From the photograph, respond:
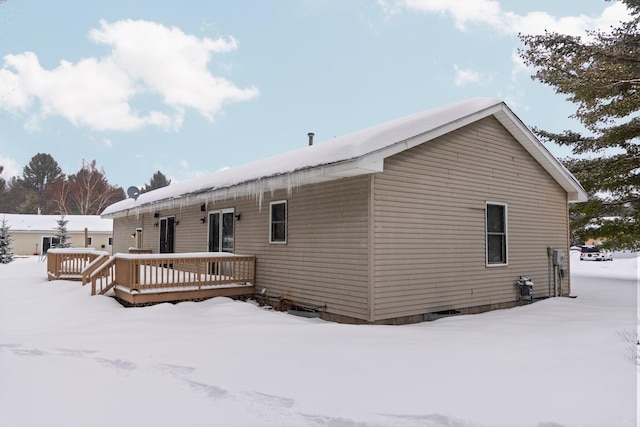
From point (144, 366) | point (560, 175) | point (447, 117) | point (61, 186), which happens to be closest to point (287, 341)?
point (144, 366)

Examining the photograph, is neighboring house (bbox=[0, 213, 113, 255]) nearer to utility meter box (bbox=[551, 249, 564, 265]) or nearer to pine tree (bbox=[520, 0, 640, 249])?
pine tree (bbox=[520, 0, 640, 249])

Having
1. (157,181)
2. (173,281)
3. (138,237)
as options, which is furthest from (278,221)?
(157,181)

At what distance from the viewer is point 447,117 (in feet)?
23.4

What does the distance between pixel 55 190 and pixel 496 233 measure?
46.0m

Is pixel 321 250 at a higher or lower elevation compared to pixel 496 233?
lower

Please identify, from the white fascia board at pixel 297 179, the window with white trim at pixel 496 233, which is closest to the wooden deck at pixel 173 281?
the white fascia board at pixel 297 179

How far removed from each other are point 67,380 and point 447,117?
650 centimetres

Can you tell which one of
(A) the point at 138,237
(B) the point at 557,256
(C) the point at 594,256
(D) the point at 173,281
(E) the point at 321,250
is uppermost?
(A) the point at 138,237

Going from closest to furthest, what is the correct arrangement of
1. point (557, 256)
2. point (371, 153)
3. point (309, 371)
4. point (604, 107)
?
point (309, 371), point (371, 153), point (557, 256), point (604, 107)

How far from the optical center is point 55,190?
1665 inches

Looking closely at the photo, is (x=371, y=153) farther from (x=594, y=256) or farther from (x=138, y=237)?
(x=594, y=256)

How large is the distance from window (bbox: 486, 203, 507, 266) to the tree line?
129 feet

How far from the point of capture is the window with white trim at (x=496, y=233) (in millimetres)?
8141

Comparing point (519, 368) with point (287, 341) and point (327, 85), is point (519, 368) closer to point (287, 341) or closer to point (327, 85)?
point (287, 341)
